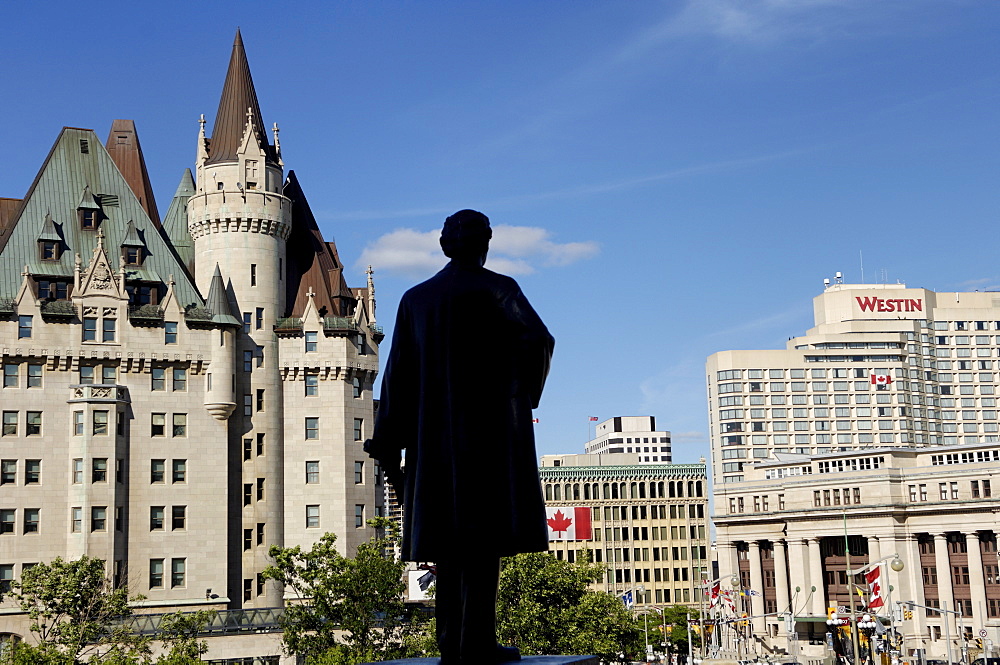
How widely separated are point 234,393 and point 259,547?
13.0 meters

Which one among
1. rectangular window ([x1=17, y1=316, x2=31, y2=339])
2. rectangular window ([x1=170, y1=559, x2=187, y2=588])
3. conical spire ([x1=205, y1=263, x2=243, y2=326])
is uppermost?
conical spire ([x1=205, y1=263, x2=243, y2=326])

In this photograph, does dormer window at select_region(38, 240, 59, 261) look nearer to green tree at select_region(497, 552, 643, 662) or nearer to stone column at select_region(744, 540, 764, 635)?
green tree at select_region(497, 552, 643, 662)

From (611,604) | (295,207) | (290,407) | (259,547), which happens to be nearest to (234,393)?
(290,407)

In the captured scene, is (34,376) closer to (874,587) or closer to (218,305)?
(218,305)

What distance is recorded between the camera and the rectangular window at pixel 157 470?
9281 centimetres

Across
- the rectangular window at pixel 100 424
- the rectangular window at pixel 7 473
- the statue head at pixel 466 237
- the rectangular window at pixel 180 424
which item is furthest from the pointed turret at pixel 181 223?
the statue head at pixel 466 237

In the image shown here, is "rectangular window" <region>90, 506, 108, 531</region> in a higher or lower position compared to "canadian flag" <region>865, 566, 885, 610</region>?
higher

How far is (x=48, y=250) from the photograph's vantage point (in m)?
96.1

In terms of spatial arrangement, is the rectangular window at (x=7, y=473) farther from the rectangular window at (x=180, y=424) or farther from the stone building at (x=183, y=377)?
the rectangular window at (x=180, y=424)

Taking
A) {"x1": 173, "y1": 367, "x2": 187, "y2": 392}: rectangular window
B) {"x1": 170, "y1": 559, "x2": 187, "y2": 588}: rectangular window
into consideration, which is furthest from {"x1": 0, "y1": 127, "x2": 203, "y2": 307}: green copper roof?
{"x1": 170, "y1": 559, "x2": 187, "y2": 588}: rectangular window

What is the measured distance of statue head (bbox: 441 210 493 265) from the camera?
12977 mm

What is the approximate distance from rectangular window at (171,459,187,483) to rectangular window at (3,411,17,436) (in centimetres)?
Result: 1215

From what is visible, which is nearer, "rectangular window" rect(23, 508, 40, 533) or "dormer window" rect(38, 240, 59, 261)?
"rectangular window" rect(23, 508, 40, 533)

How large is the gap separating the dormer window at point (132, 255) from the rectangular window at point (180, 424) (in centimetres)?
1348
